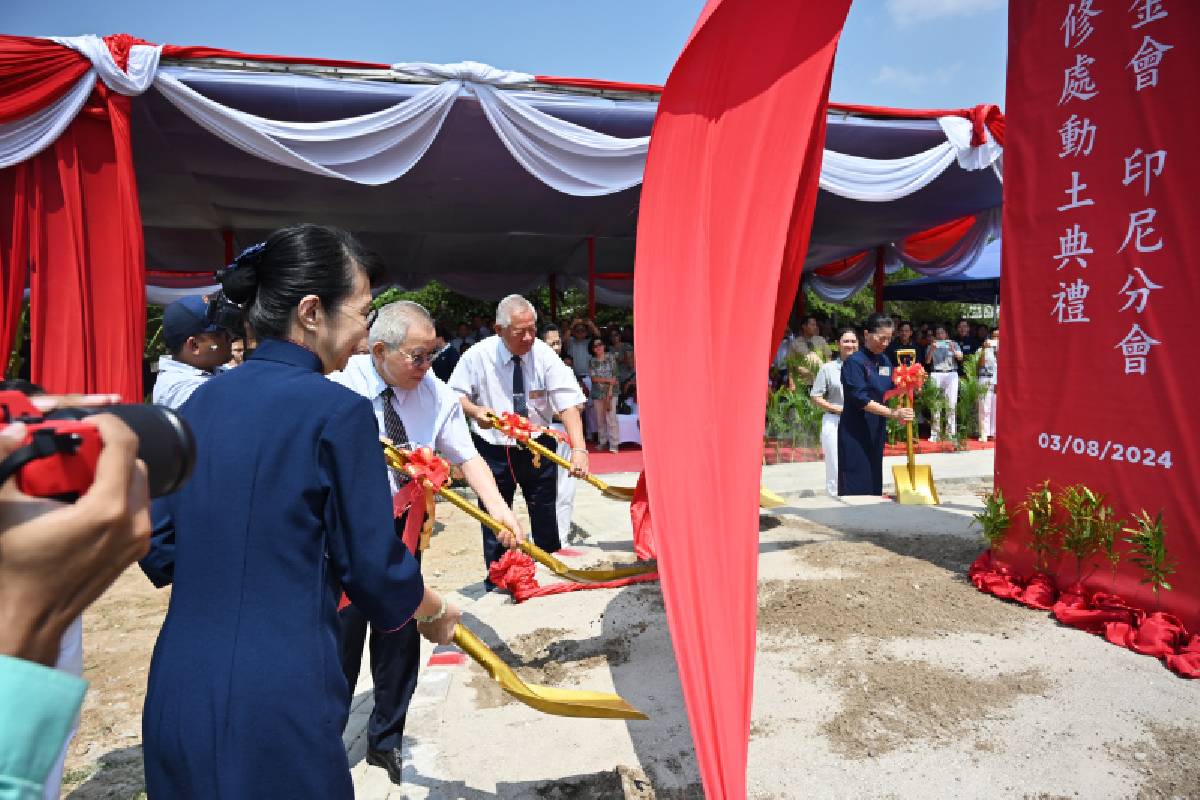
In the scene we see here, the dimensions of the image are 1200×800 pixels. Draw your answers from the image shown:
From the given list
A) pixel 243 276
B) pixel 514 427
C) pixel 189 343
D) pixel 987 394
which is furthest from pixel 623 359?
pixel 243 276

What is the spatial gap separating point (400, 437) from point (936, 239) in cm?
1100

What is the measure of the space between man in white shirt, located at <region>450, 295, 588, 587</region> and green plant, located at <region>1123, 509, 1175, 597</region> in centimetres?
256

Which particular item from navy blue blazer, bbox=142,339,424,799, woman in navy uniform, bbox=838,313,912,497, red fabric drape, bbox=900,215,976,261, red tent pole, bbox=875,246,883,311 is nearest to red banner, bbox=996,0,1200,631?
woman in navy uniform, bbox=838,313,912,497

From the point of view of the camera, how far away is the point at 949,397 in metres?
9.11

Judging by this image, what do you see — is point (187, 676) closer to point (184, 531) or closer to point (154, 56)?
point (184, 531)

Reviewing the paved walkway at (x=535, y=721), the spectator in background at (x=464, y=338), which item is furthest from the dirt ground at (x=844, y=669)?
the spectator in background at (x=464, y=338)

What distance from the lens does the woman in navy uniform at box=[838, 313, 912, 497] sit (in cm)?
499

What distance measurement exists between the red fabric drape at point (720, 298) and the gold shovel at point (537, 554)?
87 centimetres

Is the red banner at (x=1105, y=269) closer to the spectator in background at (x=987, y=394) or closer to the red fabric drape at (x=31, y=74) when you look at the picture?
the red fabric drape at (x=31, y=74)

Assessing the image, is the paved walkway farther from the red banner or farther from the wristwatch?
the red banner

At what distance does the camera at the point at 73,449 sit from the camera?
561mm

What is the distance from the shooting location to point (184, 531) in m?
1.18

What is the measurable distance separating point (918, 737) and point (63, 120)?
6.10m

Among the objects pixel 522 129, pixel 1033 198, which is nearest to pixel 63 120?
pixel 522 129
